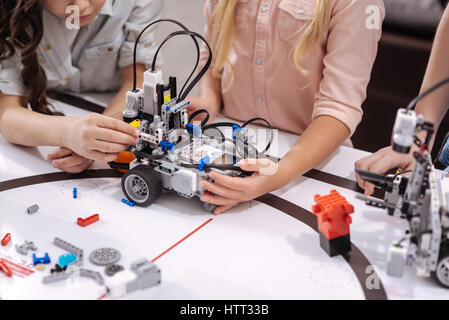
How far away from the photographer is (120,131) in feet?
3.07

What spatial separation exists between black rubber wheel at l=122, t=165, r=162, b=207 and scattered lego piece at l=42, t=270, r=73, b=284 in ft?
0.70

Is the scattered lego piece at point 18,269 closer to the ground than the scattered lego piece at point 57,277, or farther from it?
closer to the ground

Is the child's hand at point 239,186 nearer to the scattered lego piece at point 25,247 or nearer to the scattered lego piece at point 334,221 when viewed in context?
the scattered lego piece at point 334,221

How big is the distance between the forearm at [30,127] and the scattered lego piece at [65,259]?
33 centimetres

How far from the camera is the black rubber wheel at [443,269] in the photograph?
73cm

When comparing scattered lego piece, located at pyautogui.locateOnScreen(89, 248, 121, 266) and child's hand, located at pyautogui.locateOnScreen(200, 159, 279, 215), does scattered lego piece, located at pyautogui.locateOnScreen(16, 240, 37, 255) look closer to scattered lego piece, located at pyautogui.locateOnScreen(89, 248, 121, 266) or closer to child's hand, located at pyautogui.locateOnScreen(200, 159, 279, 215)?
scattered lego piece, located at pyautogui.locateOnScreen(89, 248, 121, 266)

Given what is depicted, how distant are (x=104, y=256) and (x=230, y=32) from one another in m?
0.63

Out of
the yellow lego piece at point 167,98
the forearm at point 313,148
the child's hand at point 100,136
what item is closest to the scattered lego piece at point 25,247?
the child's hand at point 100,136

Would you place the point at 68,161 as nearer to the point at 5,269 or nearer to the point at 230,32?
the point at 5,269

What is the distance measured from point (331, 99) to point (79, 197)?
1.82 ft

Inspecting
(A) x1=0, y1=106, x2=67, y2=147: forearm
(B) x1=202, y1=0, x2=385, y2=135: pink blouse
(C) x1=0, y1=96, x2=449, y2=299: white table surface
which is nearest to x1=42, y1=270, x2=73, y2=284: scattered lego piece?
(C) x1=0, y1=96, x2=449, y2=299: white table surface

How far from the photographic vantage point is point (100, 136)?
944mm

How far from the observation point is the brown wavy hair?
3.44ft

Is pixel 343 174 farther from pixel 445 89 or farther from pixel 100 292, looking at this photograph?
pixel 100 292
